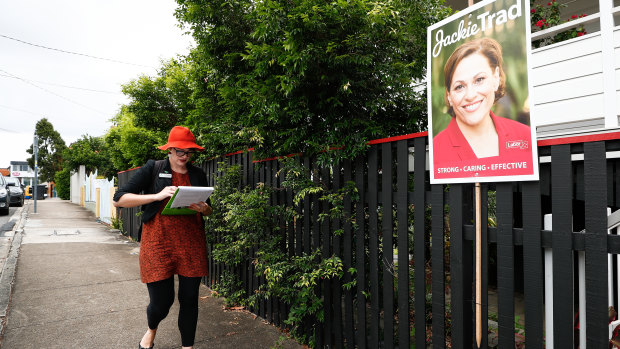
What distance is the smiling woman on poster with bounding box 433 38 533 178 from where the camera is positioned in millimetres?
1914

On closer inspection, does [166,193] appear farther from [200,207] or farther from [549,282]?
[549,282]

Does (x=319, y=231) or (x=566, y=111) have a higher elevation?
(x=566, y=111)

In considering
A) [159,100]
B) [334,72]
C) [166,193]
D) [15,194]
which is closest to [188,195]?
[166,193]

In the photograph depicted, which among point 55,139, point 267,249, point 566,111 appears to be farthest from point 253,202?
point 55,139

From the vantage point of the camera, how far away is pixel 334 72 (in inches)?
110

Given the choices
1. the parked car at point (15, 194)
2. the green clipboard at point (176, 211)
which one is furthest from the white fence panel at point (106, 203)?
the green clipboard at point (176, 211)

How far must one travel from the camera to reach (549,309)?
1.96m

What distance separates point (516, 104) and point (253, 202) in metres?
2.35

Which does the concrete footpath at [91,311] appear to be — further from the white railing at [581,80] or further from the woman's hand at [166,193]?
the white railing at [581,80]

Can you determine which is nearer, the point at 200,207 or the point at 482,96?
the point at 482,96

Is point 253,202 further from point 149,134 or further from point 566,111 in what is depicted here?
point 149,134

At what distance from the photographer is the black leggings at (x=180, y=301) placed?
2803 mm

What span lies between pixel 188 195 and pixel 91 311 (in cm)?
268

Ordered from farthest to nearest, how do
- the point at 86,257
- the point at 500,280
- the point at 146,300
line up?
the point at 86,257
the point at 146,300
the point at 500,280
